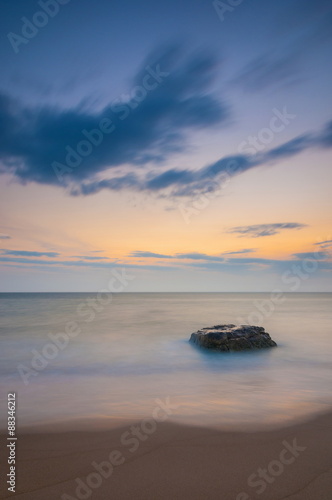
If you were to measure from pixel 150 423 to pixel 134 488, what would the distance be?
213 centimetres

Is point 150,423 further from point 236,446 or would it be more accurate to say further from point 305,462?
point 305,462

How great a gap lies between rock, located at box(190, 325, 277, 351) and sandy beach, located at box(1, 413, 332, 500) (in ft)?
24.5

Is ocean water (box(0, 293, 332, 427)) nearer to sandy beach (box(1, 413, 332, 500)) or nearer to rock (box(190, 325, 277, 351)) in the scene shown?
rock (box(190, 325, 277, 351))

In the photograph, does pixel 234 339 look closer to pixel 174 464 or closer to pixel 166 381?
pixel 166 381

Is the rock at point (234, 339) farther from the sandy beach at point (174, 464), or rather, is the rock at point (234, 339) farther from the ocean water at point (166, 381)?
the sandy beach at point (174, 464)

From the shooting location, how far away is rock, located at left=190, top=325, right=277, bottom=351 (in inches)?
Result: 514

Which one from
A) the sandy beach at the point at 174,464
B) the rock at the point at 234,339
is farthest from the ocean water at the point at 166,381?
the sandy beach at the point at 174,464

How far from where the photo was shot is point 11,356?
12.9 meters

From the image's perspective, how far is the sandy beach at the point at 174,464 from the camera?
3.63 meters

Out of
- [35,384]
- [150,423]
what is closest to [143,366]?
[35,384]

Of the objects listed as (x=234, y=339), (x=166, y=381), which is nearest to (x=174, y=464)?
(x=166, y=381)

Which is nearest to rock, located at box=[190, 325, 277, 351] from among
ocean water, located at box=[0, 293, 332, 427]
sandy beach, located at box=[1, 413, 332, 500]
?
ocean water, located at box=[0, 293, 332, 427]

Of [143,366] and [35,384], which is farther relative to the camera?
[143,366]

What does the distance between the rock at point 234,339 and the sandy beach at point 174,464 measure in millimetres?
7474
